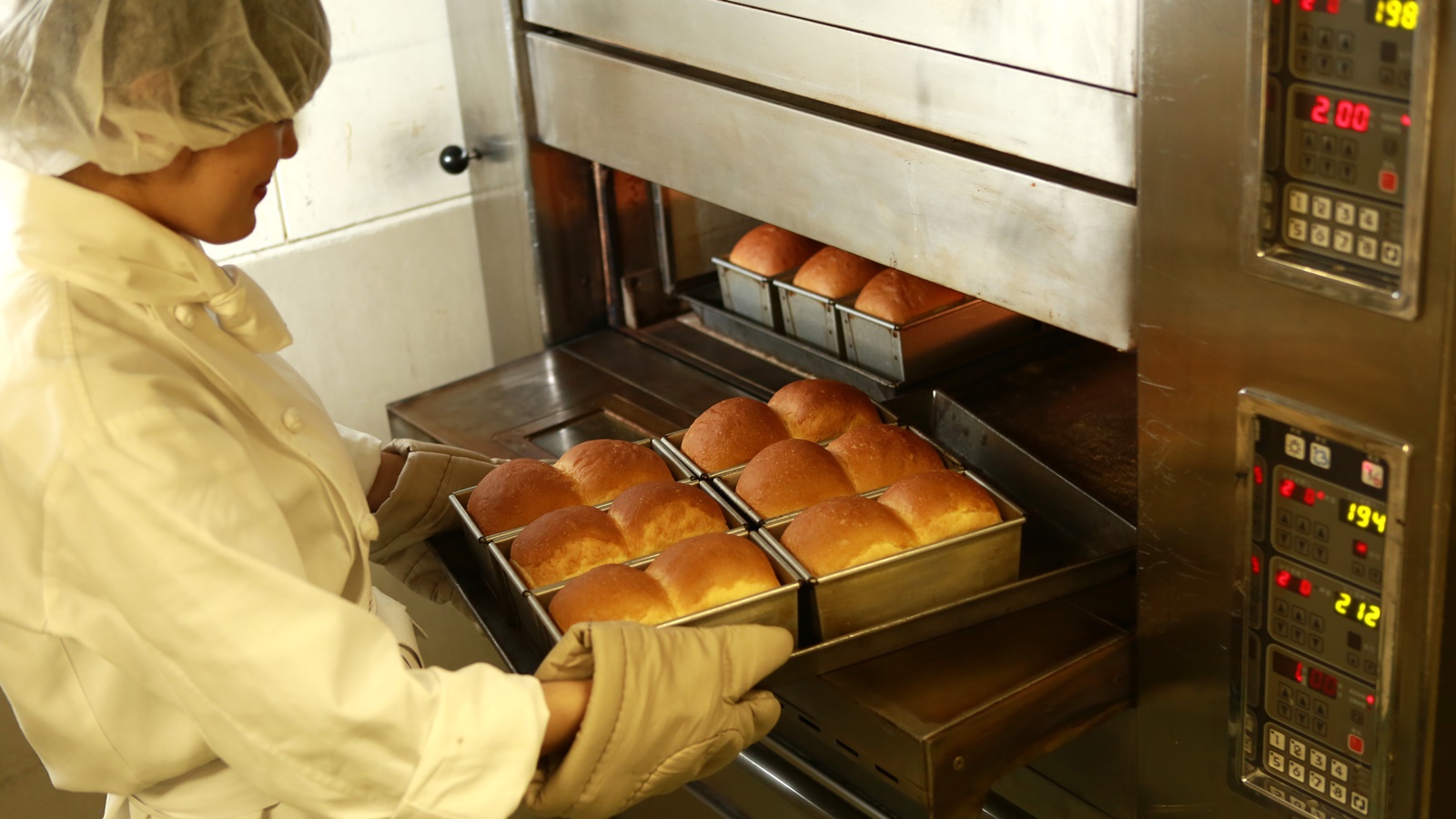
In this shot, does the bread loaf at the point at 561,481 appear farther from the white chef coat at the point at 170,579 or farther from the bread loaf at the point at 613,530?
the white chef coat at the point at 170,579

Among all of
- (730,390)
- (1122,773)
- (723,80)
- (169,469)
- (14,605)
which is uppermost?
(723,80)

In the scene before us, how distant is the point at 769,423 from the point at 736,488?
0.15 metres

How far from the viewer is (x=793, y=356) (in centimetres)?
206

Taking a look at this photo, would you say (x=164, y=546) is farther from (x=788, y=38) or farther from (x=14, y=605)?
(x=788, y=38)

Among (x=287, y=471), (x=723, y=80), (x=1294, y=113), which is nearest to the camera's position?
(x=1294, y=113)

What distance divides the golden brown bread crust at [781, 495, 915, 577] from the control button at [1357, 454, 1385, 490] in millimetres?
447

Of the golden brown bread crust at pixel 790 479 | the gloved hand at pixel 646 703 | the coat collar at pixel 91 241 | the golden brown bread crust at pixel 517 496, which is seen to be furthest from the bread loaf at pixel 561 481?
the coat collar at pixel 91 241

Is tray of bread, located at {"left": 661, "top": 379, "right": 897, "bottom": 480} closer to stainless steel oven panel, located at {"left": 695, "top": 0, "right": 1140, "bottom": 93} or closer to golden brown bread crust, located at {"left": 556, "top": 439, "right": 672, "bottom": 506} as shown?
golden brown bread crust, located at {"left": 556, "top": 439, "right": 672, "bottom": 506}

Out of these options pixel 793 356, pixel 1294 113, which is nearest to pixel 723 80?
pixel 793 356

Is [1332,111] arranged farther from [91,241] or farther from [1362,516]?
[91,241]

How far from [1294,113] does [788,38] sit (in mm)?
716

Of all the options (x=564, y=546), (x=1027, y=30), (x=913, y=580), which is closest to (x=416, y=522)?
(x=564, y=546)

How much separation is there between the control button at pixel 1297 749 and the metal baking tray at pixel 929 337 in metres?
0.78

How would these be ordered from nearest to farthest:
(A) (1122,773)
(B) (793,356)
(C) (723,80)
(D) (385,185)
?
(A) (1122,773), (C) (723,80), (B) (793,356), (D) (385,185)
